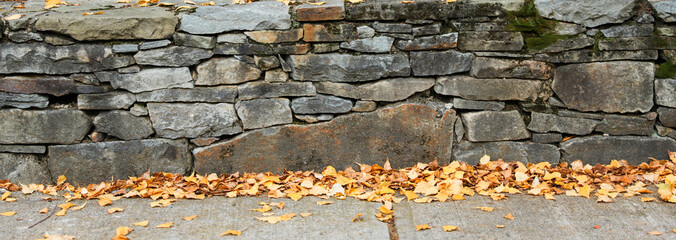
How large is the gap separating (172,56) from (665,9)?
3.12 metres

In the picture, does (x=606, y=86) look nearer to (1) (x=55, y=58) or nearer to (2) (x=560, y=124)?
(2) (x=560, y=124)

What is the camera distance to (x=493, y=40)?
11.9 feet

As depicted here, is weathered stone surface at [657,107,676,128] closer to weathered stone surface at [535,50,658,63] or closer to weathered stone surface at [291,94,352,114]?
weathered stone surface at [535,50,658,63]

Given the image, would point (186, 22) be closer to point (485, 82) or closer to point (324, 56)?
point (324, 56)

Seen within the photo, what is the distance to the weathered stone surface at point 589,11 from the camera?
3.56 metres

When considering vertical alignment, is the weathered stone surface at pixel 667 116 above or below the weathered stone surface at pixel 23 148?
above

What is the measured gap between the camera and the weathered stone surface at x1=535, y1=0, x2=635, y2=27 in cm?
356

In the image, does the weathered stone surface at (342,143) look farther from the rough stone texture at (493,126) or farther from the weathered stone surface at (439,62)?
the weathered stone surface at (439,62)

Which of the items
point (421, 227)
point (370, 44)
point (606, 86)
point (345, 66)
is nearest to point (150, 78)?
point (345, 66)

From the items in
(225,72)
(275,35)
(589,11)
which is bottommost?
(225,72)

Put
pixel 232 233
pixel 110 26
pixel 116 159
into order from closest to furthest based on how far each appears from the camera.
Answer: pixel 232 233
pixel 110 26
pixel 116 159

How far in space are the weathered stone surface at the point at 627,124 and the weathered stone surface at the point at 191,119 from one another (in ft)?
7.98

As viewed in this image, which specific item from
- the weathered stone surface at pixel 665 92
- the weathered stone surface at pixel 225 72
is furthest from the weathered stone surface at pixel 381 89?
the weathered stone surface at pixel 665 92

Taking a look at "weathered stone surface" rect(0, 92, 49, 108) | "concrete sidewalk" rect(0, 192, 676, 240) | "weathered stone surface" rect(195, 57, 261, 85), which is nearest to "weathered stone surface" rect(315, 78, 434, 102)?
"weathered stone surface" rect(195, 57, 261, 85)
